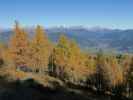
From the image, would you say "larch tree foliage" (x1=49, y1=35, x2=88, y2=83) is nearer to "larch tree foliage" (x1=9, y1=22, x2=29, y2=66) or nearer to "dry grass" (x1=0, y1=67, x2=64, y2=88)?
"larch tree foliage" (x1=9, y1=22, x2=29, y2=66)

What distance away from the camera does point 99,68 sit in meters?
69.3

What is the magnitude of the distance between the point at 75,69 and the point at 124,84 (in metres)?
15.4

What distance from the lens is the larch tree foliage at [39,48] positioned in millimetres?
69562

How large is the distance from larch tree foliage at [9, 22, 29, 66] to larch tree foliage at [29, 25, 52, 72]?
3311 mm

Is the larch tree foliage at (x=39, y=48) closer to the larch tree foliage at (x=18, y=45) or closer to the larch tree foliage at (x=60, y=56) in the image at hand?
the larch tree foliage at (x=60, y=56)

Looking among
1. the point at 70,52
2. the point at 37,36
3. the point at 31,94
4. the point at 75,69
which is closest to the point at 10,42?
the point at 37,36

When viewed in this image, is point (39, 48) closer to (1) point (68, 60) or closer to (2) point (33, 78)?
(1) point (68, 60)

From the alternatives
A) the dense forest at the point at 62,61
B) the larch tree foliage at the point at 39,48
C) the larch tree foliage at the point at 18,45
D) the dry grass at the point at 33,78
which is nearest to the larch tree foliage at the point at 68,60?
the dense forest at the point at 62,61

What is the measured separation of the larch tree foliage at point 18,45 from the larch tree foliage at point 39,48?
10.9 feet

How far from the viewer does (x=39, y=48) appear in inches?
2800

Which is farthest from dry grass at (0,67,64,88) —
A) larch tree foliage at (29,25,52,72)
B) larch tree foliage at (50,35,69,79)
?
larch tree foliage at (50,35,69,79)

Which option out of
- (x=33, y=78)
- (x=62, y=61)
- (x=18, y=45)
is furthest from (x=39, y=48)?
(x=33, y=78)

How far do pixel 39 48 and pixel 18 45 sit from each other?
24.4 ft

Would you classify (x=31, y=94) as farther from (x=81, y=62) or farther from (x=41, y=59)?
(x=81, y=62)
